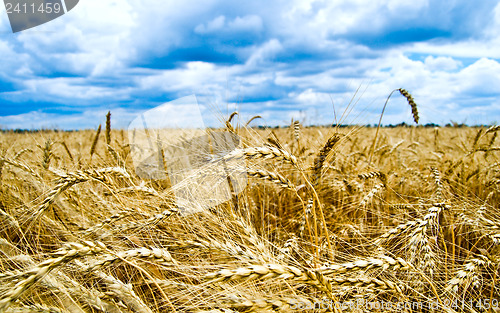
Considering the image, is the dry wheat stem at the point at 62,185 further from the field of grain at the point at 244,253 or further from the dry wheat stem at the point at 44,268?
Result: the dry wheat stem at the point at 44,268

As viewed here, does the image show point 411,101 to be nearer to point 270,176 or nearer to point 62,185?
point 270,176

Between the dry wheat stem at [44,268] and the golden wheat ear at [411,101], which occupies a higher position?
the golden wheat ear at [411,101]

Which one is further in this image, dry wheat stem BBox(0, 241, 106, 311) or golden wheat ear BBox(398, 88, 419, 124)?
golden wheat ear BBox(398, 88, 419, 124)

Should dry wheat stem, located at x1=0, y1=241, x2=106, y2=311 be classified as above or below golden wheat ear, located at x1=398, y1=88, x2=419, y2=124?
below

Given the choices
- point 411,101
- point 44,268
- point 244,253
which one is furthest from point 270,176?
point 411,101

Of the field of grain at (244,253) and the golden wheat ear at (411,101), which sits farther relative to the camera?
the golden wheat ear at (411,101)

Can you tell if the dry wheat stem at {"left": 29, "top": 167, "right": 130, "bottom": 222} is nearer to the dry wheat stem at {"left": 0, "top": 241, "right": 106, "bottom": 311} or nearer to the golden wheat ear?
the dry wheat stem at {"left": 0, "top": 241, "right": 106, "bottom": 311}

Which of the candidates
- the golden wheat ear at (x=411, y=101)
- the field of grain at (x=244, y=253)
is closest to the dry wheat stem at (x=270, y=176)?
the field of grain at (x=244, y=253)

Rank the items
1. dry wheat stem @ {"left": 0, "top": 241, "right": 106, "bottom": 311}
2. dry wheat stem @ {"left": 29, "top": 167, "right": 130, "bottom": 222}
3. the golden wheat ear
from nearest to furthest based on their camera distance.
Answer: dry wheat stem @ {"left": 0, "top": 241, "right": 106, "bottom": 311} → dry wheat stem @ {"left": 29, "top": 167, "right": 130, "bottom": 222} → the golden wheat ear

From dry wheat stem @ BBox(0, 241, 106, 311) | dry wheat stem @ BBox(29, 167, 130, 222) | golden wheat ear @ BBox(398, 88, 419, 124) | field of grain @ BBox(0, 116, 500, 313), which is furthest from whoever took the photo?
golden wheat ear @ BBox(398, 88, 419, 124)

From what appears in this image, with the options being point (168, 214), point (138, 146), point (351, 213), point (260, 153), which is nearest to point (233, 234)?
point (168, 214)

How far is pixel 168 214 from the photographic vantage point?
1.52 metres

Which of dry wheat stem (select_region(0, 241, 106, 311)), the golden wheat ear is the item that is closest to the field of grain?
dry wheat stem (select_region(0, 241, 106, 311))

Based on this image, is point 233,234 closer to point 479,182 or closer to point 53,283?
point 53,283
